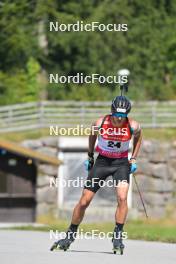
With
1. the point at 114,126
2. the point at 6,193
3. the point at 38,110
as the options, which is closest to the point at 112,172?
the point at 114,126

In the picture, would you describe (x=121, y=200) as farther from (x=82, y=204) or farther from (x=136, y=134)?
(x=136, y=134)

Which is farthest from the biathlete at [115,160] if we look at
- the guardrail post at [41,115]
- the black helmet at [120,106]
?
the guardrail post at [41,115]

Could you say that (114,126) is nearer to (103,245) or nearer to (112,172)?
(112,172)

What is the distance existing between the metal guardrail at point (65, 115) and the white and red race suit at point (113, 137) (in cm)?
2492

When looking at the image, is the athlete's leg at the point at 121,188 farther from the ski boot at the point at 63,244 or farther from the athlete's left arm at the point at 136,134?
the ski boot at the point at 63,244

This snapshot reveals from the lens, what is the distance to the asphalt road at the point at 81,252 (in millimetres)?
10406

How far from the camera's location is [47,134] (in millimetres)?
35844

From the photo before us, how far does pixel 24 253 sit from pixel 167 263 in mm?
1692

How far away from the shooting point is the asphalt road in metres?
10.4

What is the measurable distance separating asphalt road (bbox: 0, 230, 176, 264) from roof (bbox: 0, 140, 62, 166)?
18910 mm

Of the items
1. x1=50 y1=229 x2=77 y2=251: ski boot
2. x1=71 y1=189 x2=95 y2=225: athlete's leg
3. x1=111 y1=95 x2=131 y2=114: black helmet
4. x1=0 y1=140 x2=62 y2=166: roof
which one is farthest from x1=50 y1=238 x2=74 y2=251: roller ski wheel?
x1=0 y1=140 x2=62 y2=166: roof

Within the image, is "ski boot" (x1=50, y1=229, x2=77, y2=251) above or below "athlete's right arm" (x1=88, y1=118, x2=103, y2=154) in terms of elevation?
below

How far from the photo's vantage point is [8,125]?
3712cm

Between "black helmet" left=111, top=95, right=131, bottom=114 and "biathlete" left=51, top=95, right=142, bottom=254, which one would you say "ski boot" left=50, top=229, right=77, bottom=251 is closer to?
"biathlete" left=51, top=95, right=142, bottom=254
